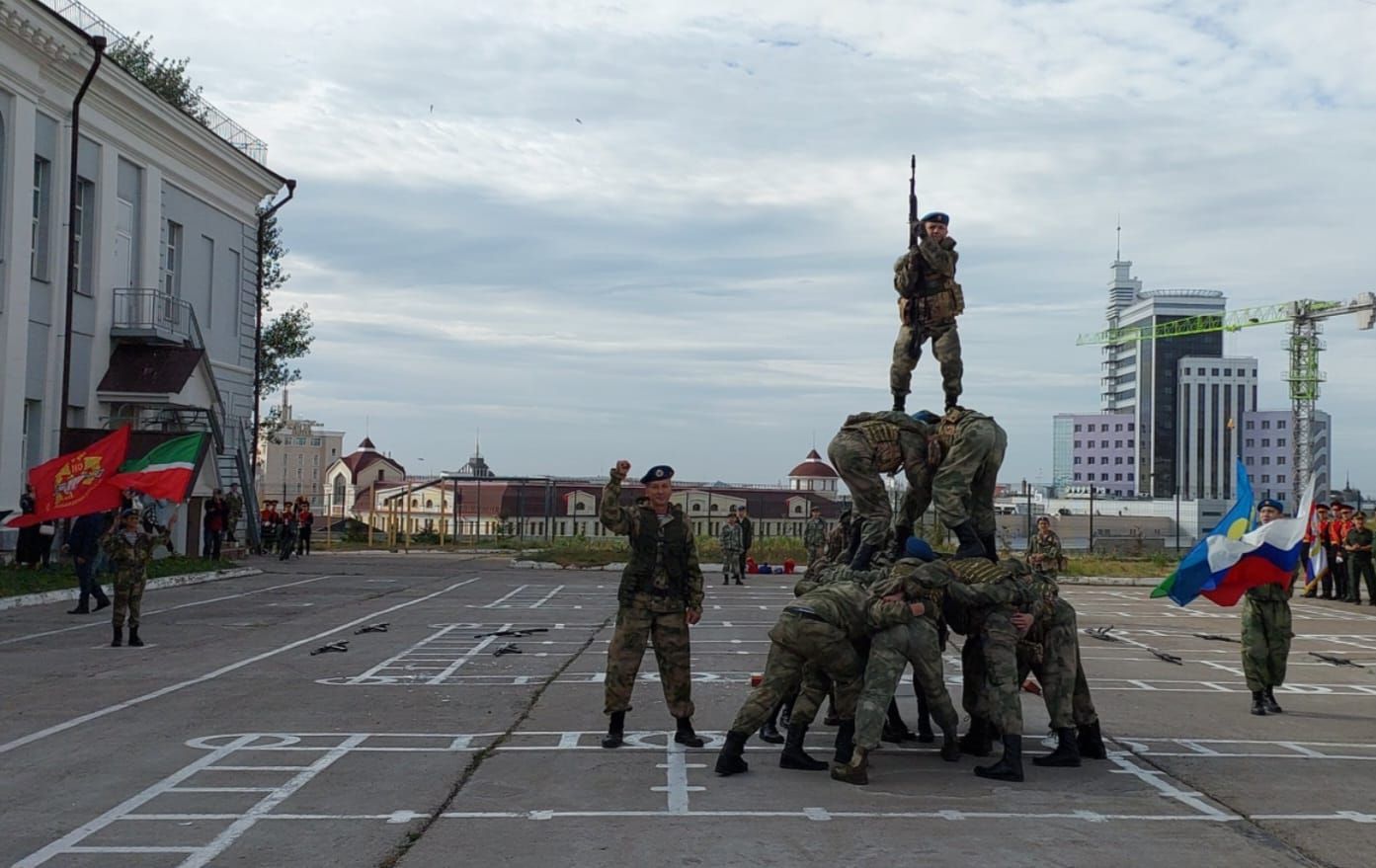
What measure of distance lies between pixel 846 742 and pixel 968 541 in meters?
2.30

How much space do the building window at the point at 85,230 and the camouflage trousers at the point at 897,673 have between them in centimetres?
2759

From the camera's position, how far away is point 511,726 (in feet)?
36.0

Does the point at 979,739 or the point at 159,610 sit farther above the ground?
the point at 979,739

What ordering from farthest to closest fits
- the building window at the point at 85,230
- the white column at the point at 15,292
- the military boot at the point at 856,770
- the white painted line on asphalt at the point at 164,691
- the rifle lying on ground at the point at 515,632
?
the building window at the point at 85,230
the white column at the point at 15,292
the rifle lying on ground at the point at 515,632
the white painted line on asphalt at the point at 164,691
the military boot at the point at 856,770

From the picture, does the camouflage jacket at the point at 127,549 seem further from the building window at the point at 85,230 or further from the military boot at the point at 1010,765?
the building window at the point at 85,230

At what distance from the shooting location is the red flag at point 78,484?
19375mm

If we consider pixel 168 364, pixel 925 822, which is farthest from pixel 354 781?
pixel 168 364

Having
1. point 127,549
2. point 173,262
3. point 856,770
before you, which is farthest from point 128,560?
point 173,262

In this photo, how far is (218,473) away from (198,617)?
1681 cm

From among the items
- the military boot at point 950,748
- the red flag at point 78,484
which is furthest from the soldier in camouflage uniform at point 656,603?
the red flag at point 78,484

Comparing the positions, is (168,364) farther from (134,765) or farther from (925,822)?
(925,822)

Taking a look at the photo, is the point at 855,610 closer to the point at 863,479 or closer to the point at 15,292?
the point at 863,479

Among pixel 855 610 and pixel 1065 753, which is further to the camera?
pixel 1065 753

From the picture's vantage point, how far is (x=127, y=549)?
650 inches
